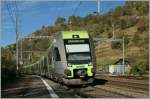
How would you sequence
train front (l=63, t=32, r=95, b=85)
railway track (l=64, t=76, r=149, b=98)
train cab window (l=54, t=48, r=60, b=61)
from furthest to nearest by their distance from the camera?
1. train cab window (l=54, t=48, r=60, b=61)
2. train front (l=63, t=32, r=95, b=85)
3. railway track (l=64, t=76, r=149, b=98)

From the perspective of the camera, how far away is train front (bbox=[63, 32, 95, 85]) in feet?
87.8

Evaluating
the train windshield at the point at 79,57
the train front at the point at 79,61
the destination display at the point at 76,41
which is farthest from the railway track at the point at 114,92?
the destination display at the point at 76,41

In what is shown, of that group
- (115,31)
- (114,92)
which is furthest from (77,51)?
(115,31)

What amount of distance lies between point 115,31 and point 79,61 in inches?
4817

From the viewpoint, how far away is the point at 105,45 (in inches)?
5438

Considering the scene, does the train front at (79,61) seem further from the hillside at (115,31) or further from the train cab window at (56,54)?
→ the hillside at (115,31)

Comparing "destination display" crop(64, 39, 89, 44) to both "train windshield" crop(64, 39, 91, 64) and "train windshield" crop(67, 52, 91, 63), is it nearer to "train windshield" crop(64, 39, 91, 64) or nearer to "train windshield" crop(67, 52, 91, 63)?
"train windshield" crop(64, 39, 91, 64)

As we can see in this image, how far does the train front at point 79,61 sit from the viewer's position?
87.8ft

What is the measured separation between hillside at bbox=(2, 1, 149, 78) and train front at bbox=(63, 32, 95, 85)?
70159 millimetres

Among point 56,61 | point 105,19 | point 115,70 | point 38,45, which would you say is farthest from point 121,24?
point 56,61

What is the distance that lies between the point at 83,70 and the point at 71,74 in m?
0.76

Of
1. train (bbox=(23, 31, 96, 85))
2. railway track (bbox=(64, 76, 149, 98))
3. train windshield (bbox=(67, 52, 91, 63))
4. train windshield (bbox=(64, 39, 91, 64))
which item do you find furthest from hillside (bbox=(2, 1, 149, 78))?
railway track (bbox=(64, 76, 149, 98))

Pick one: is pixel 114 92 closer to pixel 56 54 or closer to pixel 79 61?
pixel 79 61

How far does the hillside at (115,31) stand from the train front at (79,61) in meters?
70.2
